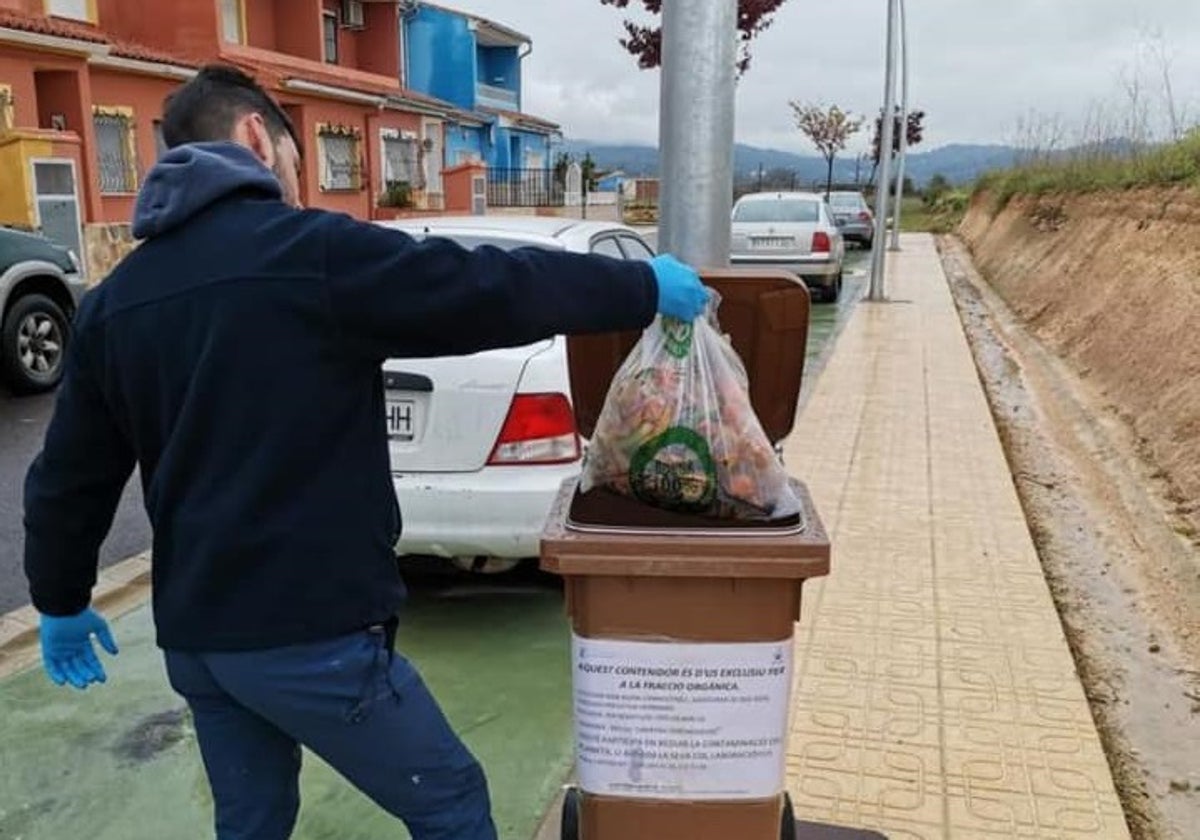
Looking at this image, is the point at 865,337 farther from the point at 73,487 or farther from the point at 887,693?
the point at 73,487

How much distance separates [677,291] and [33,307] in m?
A: 7.60

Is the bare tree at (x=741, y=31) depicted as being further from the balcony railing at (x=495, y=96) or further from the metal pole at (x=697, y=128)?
the metal pole at (x=697, y=128)

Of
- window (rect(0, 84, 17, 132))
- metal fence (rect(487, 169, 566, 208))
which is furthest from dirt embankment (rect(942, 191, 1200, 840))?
metal fence (rect(487, 169, 566, 208))

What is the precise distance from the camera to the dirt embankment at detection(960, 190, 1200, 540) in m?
6.94

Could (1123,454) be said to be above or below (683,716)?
below

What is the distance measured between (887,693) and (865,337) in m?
9.39

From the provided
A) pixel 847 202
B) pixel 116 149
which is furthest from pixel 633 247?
pixel 847 202

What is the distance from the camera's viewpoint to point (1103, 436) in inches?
304

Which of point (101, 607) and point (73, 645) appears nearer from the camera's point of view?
point (73, 645)

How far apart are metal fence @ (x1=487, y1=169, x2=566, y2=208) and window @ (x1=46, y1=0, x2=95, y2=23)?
11934 millimetres

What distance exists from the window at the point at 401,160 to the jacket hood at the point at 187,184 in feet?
81.0

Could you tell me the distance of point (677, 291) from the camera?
1.91m

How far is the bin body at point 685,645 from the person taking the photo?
80.0 inches

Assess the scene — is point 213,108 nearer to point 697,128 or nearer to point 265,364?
point 265,364
